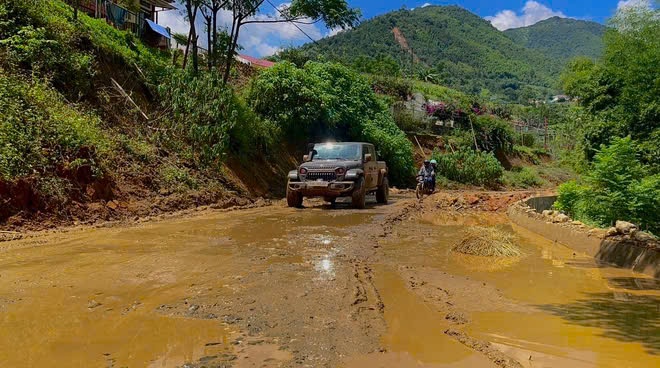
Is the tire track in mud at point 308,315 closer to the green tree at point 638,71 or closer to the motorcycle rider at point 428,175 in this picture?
the green tree at point 638,71

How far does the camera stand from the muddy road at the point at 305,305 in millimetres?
3619

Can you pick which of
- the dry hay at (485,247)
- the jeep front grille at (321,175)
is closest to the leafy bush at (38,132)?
the jeep front grille at (321,175)

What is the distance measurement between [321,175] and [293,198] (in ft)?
3.47

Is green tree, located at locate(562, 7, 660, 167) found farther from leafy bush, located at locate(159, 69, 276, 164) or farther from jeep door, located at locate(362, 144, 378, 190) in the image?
leafy bush, located at locate(159, 69, 276, 164)

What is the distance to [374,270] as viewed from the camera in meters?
6.48

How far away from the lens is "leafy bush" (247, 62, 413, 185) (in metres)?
21.2

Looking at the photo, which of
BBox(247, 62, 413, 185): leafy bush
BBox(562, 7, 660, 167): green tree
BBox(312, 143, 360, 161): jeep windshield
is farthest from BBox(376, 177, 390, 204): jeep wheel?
BBox(562, 7, 660, 167): green tree

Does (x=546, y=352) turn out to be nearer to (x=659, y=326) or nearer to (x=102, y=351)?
(x=659, y=326)

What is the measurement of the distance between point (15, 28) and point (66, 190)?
5.75 meters

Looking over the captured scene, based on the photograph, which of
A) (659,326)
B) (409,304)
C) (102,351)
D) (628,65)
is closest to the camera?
(102,351)

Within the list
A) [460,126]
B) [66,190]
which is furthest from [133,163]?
[460,126]

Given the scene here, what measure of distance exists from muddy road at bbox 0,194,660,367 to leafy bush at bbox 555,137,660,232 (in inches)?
76.2

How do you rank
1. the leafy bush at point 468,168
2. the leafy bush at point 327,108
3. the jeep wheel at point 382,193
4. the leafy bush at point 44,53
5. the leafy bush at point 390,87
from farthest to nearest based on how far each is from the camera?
the leafy bush at point 390,87 < the leafy bush at point 468,168 < the leafy bush at point 327,108 < the jeep wheel at point 382,193 < the leafy bush at point 44,53

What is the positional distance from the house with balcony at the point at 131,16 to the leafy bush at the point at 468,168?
745 inches
